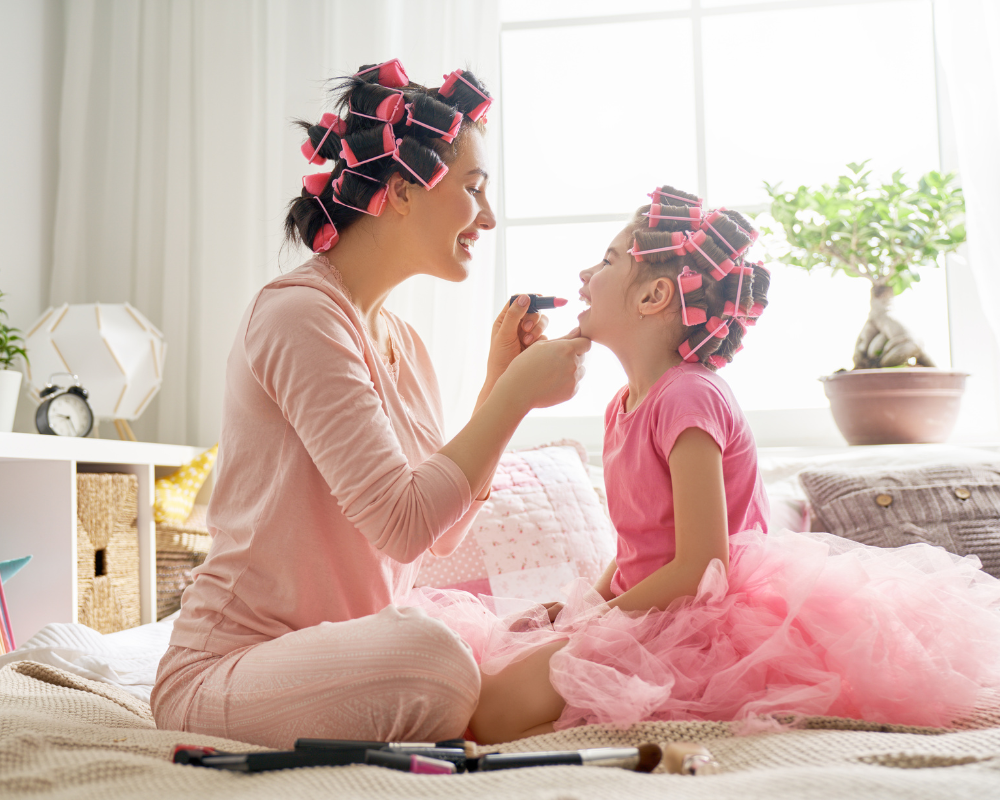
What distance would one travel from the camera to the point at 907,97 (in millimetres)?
2521

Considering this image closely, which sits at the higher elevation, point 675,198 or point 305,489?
point 675,198

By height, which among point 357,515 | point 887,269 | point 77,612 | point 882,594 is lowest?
point 77,612

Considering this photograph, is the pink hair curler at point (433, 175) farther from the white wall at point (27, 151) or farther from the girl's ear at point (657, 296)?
the white wall at point (27, 151)

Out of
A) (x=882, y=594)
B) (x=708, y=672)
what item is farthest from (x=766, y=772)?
(x=882, y=594)

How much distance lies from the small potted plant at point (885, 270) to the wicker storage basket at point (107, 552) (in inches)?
71.2

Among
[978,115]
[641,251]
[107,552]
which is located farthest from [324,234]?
[978,115]

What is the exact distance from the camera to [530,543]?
5.69 feet

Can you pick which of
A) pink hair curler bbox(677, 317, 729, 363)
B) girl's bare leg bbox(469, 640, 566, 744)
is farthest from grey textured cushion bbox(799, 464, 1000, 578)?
girl's bare leg bbox(469, 640, 566, 744)

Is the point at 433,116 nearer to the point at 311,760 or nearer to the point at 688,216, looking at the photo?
the point at 688,216

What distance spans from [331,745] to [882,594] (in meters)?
0.68

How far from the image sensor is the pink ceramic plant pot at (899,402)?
209 cm

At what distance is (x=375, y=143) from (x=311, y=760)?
0.81 metres

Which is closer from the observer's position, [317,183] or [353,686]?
[353,686]

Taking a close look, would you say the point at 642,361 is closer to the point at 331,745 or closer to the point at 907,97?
the point at 331,745
